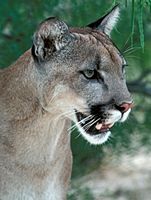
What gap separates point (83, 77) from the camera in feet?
16.6

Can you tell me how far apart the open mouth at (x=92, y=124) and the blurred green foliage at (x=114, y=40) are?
4.45 ft

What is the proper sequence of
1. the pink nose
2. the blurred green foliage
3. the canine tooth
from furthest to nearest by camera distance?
the blurred green foliage < the canine tooth < the pink nose

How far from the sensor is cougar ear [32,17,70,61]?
16.4ft

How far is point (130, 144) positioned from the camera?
7176 mm

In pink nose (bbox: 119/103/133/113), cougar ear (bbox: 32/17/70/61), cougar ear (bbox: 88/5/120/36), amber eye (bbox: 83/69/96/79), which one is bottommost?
pink nose (bbox: 119/103/133/113)

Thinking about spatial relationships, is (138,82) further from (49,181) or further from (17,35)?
(49,181)

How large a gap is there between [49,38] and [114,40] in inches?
71.8

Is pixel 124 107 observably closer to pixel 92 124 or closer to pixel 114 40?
pixel 92 124

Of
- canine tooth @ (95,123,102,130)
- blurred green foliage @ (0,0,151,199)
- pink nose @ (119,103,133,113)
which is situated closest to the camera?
pink nose @ (119,103,133,113)

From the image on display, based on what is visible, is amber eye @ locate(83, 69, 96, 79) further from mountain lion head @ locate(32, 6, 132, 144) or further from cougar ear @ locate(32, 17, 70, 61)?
cougar ear @ locate(32, 17, 70, 61)

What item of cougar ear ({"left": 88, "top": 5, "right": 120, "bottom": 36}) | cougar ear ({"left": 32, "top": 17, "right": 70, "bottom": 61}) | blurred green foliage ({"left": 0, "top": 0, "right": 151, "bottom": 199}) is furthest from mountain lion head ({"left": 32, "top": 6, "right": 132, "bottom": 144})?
blurred green foliage ({"left": 0, "top": 0, "right": 151, "bottom": 199})

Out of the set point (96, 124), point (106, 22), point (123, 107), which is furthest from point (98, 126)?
point (106, 22)

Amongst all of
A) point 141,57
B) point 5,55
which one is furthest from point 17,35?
point 141,57

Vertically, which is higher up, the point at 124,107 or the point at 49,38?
the point at 49,38
